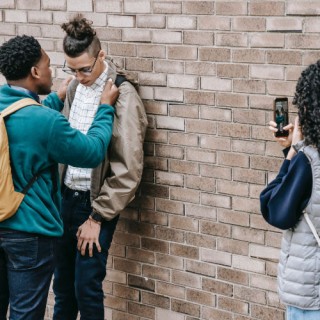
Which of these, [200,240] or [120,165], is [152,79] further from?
[200,240]

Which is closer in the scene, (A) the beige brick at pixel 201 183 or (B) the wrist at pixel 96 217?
(B) the wrist at pixel 96 217

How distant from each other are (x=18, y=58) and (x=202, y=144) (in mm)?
1213

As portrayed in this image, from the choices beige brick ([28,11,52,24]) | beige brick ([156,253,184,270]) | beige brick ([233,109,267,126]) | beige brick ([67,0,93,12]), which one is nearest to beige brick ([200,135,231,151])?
beige brick ([233,109,267,126])

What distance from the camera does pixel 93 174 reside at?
4945 millimetres

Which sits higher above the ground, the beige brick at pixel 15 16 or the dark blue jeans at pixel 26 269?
the beige brick at pixel 15 16

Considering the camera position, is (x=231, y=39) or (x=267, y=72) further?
(x=231, y=39)

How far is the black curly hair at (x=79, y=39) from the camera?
4855mm

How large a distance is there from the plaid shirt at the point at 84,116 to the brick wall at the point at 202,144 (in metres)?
0.35

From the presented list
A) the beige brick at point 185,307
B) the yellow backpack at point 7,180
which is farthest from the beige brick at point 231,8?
the beige brick at point 185,307

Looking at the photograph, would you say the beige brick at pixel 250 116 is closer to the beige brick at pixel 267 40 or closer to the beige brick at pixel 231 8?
the beige brick at pixel 267 40

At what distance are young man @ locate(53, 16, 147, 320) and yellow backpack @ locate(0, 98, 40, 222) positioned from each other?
0.53 meters

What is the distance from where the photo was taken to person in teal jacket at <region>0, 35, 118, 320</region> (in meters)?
4.39

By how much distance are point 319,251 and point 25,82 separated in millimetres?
1843

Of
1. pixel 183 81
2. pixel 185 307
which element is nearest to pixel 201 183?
pixel 183 81
